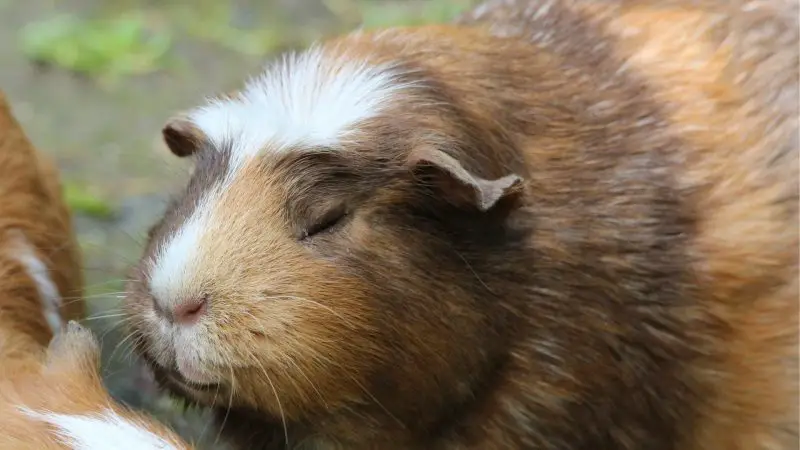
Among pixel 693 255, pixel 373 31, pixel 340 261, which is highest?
pixel 373 31

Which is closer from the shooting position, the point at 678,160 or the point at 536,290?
the point at 536,290

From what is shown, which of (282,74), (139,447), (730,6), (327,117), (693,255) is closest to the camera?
(139,447)

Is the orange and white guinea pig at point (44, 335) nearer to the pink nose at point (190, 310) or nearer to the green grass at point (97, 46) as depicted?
the pink nose at point (190, 310)

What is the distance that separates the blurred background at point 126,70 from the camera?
4.53 meters

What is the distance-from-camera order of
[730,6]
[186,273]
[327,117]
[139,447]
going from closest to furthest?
1. [139,447]
2. [186,273]
3. [327,117]
4. [730,6]

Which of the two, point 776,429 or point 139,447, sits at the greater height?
point 776,429

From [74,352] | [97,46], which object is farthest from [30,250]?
[97,46]

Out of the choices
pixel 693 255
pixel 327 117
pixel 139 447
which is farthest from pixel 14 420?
pixel 693 255

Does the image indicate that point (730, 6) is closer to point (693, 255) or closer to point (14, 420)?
point (693, 255)

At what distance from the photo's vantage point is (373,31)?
262 centimetres

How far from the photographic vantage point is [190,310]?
208 cm

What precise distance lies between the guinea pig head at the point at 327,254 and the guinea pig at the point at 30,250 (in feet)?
2.10

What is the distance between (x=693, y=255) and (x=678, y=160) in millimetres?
247

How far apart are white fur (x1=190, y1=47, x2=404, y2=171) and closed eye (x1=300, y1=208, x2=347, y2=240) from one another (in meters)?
0.15
